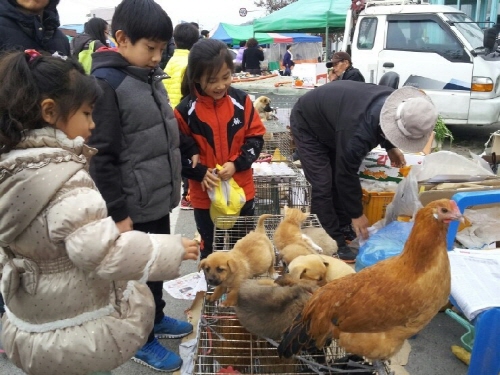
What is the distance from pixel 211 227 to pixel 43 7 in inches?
69.5

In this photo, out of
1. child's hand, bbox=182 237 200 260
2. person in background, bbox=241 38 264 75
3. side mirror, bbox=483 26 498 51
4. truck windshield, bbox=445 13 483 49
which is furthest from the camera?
person in background, bbox=241 38 264 75

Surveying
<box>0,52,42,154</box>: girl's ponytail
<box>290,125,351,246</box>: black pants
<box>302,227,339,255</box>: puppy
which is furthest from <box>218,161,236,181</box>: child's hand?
<box>0,52,42,154</box>: girl's ponytail

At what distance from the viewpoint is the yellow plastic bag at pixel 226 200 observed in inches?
118

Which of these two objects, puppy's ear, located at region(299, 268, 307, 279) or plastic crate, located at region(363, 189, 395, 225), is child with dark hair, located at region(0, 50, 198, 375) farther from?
plastic crate, located at region(363, 189, 395, 225)

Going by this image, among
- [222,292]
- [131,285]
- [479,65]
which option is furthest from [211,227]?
[479,65]

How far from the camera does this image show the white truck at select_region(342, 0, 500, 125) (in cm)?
768

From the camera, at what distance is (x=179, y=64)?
16.7 feet

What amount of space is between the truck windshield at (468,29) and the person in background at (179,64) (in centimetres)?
512

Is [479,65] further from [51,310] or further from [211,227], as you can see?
[51,310]

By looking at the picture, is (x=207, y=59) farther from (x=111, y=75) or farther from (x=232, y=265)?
(x=232, y=265)

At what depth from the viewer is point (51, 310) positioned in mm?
1614

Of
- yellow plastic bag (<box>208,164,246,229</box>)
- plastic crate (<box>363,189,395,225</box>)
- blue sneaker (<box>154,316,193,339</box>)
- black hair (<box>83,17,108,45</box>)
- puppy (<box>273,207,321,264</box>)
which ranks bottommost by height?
blue sneaker (<box>154,316,193,339</box>)

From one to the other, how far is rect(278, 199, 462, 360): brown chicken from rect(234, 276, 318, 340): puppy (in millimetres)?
171

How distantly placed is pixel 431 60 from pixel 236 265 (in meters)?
6.97
